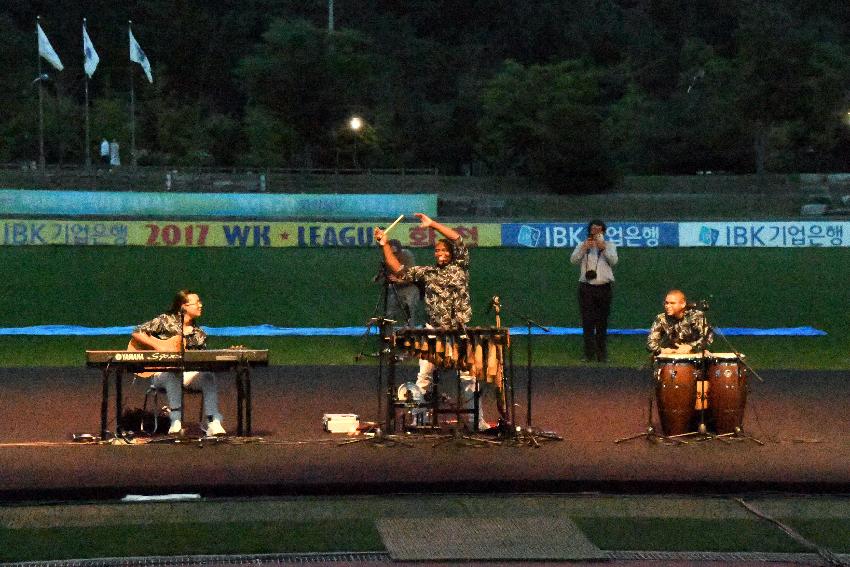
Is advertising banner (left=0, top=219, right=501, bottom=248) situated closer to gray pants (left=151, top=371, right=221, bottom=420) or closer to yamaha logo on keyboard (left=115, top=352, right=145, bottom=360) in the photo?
gray pants (left=151, top=371, right=221, bottom=420)

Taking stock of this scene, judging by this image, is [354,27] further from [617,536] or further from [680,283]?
[617,536]

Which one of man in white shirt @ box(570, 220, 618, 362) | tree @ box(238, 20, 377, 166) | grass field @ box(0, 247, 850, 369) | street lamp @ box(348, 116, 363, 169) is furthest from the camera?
tree @ box(238, 20, 377, 166)

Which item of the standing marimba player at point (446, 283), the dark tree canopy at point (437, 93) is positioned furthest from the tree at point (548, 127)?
the standing marimba player at point (446, 283)

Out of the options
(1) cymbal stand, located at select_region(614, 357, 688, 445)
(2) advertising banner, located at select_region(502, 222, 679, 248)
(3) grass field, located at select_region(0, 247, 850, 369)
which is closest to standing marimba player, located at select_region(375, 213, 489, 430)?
(1) cymbal stand, located at select_region(614, 357, 688, 445)

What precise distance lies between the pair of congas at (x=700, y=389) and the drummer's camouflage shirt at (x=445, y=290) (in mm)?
1849

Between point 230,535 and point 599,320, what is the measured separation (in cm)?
1084

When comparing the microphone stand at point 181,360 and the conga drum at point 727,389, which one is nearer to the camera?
the microphone stand at point 181,360

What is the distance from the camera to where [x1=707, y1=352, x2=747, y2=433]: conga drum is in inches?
485

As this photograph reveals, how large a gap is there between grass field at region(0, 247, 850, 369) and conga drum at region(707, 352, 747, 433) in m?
7.23

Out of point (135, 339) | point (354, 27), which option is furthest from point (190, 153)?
point (135, 339)

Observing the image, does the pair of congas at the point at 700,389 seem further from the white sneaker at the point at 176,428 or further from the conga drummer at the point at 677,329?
the white sneaker at the point at 176,428

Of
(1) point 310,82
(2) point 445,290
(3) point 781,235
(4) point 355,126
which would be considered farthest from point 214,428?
(1) point 310,82

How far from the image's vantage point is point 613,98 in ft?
300

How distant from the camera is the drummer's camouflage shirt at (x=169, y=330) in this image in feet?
41.8
